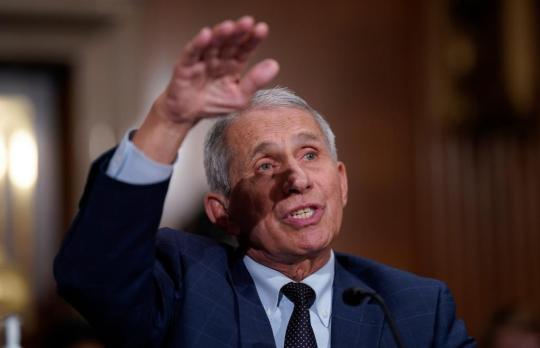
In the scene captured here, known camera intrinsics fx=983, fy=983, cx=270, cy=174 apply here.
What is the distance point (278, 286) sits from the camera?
2.10 meters

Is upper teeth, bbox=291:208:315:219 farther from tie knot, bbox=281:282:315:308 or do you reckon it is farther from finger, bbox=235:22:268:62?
finger, bbox=235:22:268:62

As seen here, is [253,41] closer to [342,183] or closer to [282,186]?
[282,186]

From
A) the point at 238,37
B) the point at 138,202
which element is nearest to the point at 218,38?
the point at 238,37

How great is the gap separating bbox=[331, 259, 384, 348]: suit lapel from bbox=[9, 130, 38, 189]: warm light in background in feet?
12.5

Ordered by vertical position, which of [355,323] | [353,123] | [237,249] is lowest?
[353,123]

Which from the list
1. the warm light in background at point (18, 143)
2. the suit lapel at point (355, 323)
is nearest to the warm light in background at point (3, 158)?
the warm light in background at point (18, 143)

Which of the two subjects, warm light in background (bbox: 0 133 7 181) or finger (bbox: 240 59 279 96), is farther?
warm light in background (bbox: 0 133 7 181)

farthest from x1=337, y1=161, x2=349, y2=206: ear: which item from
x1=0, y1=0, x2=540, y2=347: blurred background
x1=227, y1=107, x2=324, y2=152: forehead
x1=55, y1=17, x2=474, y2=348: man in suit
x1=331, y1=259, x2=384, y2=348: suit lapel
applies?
x1=0, y1=0, x2=540, y2=347: blurred background

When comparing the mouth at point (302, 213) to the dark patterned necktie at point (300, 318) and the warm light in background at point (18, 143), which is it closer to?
the dark patterned necktie at point (300, 318)

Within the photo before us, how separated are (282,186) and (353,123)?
11.7ft

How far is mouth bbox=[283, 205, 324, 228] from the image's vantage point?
81.2 inches

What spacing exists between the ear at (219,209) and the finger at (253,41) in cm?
66

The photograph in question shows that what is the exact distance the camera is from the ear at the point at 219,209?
224cm

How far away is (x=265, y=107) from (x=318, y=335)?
0.51m
